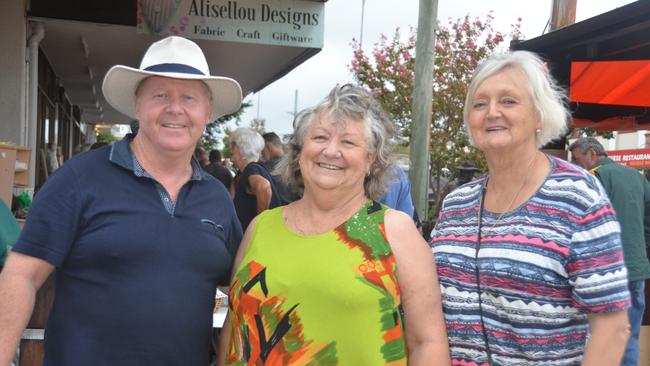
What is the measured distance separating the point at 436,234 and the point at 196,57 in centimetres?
119

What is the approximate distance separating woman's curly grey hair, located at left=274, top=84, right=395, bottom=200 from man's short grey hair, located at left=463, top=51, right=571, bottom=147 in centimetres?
38

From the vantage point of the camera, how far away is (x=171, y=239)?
222 centimetres

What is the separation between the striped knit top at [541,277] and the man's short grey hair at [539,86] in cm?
14

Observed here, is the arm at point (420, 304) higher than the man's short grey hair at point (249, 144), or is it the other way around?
the man's short grey hair at point (249, 144)

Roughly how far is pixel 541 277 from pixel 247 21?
636 centimetres

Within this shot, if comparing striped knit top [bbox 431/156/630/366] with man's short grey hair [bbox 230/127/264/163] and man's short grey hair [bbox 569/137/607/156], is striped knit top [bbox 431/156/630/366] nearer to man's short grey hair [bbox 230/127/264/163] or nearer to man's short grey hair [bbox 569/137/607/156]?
man's short grey hair [bbox 230/127/264/163]

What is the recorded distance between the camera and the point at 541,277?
1956 mm

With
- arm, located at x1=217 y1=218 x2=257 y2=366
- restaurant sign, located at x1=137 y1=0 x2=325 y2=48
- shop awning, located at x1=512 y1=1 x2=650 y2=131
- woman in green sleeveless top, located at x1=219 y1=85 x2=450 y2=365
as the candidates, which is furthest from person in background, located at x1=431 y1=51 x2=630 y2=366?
restaurant sign, located at x1=137 y1=0 x2=325 y2=48

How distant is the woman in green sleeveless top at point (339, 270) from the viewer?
2.10 meters

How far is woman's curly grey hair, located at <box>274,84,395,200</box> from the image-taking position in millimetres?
2293

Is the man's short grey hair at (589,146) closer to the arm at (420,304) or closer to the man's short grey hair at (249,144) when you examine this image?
the man's short grey hair at (249,144)

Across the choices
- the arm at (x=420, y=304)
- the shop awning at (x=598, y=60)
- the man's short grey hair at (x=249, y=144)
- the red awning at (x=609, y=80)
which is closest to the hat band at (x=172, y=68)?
the arm at (x=420, y=304)

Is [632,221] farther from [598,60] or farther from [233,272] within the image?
[233,272]

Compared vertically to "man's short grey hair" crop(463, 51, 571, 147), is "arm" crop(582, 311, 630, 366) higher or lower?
lower
